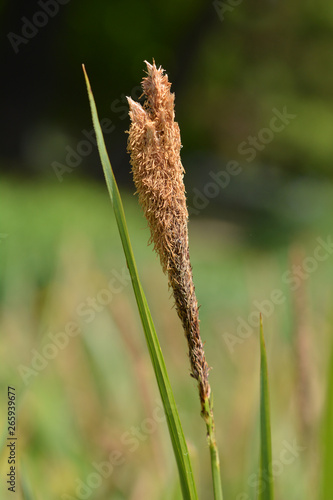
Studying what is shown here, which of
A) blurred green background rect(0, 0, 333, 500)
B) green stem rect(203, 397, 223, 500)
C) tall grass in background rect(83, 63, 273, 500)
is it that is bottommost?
green stem rect(203, 397, 223, 500)

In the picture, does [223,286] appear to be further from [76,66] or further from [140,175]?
[76,66]

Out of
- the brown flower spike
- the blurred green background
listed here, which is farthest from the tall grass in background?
the blurred green background

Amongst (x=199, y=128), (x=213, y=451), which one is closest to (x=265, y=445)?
(x=213, y=451)

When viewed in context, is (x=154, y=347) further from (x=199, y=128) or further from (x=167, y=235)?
(x=199, y=128)

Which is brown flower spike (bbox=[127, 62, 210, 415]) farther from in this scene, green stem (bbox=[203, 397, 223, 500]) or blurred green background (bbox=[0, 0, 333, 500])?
blurred green background (bbox=[0, 0, 333, 500])

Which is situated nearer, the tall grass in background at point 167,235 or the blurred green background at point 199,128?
the tall grass in background at point 167,235

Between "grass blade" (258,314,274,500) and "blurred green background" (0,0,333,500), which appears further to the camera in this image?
"blurred green background" (0,0,333,500)

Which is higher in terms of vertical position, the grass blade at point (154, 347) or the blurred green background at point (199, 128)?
the blurred green background at point (199, 128)

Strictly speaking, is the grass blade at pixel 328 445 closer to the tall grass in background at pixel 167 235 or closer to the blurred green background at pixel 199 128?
the tall grass in background at pixel 167 235

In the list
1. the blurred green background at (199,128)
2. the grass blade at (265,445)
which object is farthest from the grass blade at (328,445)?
the blurred green background at (199,128)
